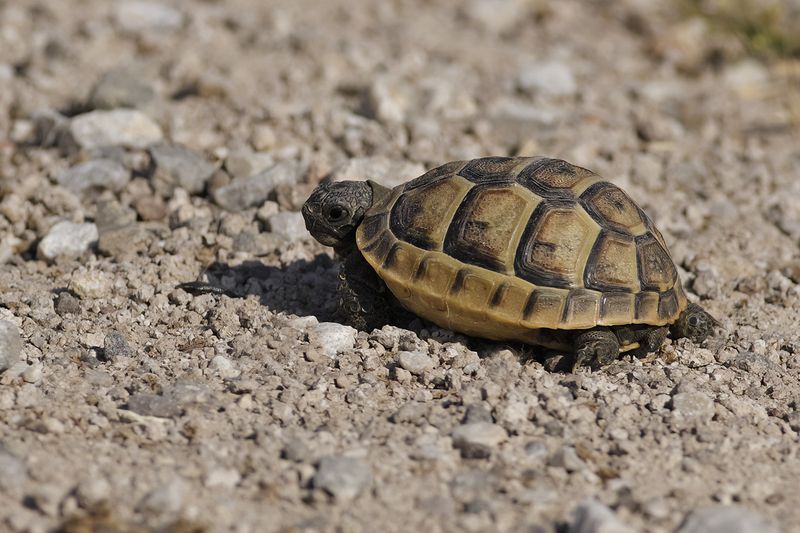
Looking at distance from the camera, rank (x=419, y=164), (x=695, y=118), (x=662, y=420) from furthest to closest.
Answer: (x=695, y=118), (x=419, y=164), (x=662, y=420)

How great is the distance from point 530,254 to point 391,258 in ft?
2.34

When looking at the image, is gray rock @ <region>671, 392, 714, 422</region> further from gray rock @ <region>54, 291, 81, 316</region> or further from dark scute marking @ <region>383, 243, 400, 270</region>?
gray rock @ <region>54, 291, 81, 316</region>

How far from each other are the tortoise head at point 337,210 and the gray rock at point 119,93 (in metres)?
2.62

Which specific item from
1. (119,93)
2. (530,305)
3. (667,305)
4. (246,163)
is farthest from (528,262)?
(119,93)

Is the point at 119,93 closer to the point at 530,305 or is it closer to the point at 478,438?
the point at 530,305

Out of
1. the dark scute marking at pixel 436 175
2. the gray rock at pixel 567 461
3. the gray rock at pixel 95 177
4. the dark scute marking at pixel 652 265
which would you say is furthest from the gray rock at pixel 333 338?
the gray rock at pixel 95 177

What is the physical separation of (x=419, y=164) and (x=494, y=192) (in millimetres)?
2065

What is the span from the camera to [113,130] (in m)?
7.05

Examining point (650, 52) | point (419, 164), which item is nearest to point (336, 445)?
point (419, 164)

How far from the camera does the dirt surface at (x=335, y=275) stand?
3.85 meters

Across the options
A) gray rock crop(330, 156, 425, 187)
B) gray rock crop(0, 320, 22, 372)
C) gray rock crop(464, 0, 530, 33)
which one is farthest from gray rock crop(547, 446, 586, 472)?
gray rock crop(464, 0, 530, 33)

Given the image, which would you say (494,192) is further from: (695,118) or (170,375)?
(695,118)

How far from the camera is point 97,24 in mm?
8844

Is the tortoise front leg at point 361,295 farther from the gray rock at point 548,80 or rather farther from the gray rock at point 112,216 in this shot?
the gray rock at point 548,80
